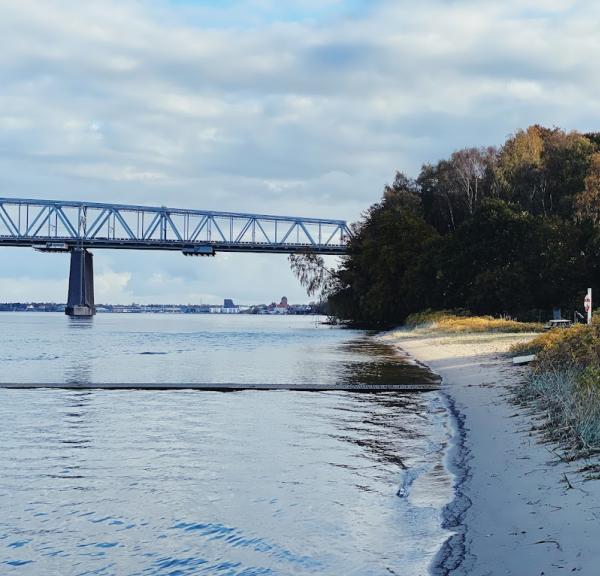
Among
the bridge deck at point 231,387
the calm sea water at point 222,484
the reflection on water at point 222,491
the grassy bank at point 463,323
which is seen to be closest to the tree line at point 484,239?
the grassy bank at point 463,323

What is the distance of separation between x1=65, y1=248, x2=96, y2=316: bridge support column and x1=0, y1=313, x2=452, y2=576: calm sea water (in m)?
116

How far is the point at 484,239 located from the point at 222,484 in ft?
171

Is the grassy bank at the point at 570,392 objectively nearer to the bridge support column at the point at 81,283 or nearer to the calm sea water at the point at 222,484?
the calm sea water at the point at 222,484

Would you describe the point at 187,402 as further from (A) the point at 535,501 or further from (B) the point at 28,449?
(A) the point at 535,501

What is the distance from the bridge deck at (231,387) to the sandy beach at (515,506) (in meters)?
6.83

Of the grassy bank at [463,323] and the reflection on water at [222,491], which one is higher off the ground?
the grassy bank at [463,323]

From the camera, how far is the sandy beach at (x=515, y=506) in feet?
21.3

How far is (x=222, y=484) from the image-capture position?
34.0 feet

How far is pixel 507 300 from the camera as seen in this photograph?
5647 centimetres

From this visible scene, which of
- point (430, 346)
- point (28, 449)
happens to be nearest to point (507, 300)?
point (430, 346)

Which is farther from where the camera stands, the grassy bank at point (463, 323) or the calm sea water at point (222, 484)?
the grassy bank at point (463, 323)

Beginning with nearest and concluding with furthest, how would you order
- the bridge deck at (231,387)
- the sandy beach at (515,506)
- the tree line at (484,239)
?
the sandy beach at (515,506)
the bridge deck at (231,387)
the tree line at (484,239)

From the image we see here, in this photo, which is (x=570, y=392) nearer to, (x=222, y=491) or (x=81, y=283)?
(x=222, y=491)

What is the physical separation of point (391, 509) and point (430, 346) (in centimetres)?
3114
